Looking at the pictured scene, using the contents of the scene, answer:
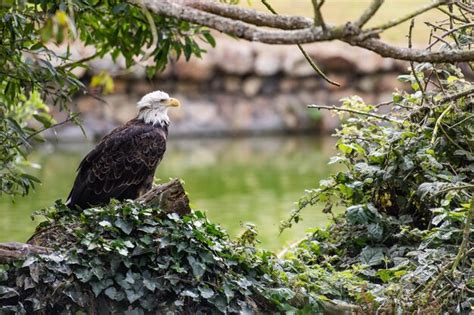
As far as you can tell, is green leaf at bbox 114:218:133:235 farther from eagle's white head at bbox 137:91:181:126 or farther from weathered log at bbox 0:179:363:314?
eagle's white head at bbox 137:91:181:126

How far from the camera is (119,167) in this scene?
6.32 meters

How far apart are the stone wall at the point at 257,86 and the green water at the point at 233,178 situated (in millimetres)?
664

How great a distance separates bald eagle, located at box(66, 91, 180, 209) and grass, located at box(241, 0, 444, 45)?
14992mm

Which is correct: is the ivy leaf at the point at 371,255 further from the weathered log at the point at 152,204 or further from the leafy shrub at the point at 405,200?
the weathered log at the point at 152,204

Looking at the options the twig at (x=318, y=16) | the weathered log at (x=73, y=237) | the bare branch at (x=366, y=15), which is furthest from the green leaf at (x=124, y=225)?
the bare branch at (x=366, y=15)

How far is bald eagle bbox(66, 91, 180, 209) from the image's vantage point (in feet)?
20.6

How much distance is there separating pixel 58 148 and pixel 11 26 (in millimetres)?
13198

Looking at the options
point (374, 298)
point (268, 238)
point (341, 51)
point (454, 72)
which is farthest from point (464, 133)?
point (341, 51)

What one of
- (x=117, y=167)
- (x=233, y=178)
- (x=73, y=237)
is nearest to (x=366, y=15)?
(x=73, y=237)

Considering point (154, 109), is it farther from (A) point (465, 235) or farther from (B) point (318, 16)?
(B) point (318, 16)

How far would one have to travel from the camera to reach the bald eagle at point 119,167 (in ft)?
20.6

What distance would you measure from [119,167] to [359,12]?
1819 centimetres

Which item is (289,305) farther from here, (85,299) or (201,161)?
(201,161)

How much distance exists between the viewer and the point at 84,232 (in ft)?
16.0
